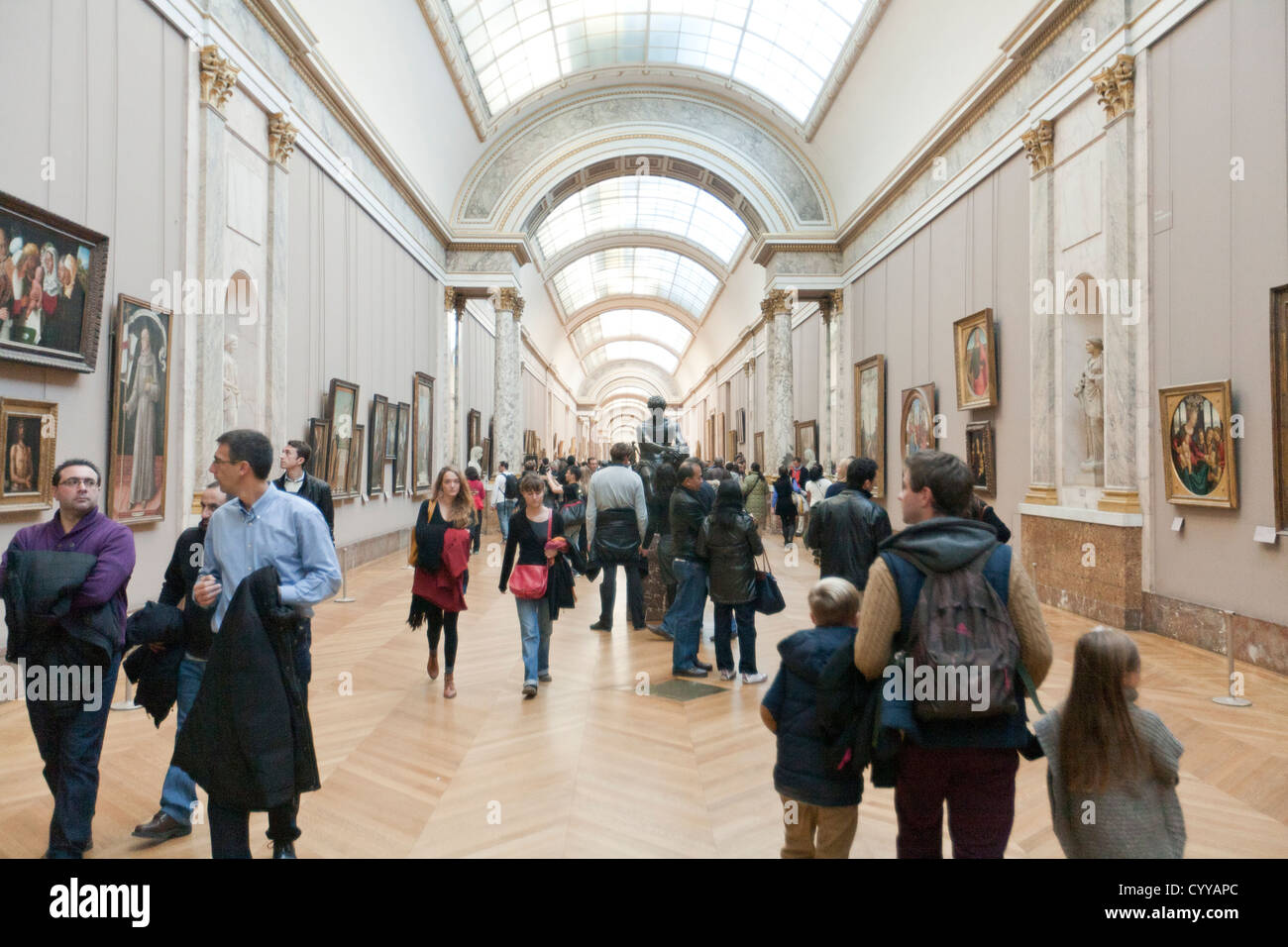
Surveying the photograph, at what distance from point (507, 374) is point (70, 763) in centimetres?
1914

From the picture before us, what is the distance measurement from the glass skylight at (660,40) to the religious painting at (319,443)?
360 inches

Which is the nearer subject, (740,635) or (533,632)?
(533,632)

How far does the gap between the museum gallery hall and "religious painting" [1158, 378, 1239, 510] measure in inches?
1.9

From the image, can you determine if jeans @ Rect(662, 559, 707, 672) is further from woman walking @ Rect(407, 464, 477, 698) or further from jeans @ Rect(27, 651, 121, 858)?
jeans @ Rect(27, 651, 121, 858)

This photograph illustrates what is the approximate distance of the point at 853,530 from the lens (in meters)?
5.76

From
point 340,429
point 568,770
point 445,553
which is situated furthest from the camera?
point 340,429

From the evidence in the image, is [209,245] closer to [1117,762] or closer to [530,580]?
[530,580]

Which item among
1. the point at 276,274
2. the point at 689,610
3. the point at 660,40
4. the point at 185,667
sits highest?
the point at 660,40

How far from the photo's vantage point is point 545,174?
21.2 metres

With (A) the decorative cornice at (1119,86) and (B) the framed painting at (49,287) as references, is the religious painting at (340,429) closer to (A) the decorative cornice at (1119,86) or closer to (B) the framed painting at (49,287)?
(B) the framed painting at (49,287)

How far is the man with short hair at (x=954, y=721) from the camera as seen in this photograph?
2457 millimetres

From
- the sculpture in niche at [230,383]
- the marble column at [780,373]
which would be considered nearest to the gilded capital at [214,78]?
the sculpture in niche at [230,383]

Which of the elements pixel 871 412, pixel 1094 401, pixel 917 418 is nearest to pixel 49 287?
pixel 1094 401
